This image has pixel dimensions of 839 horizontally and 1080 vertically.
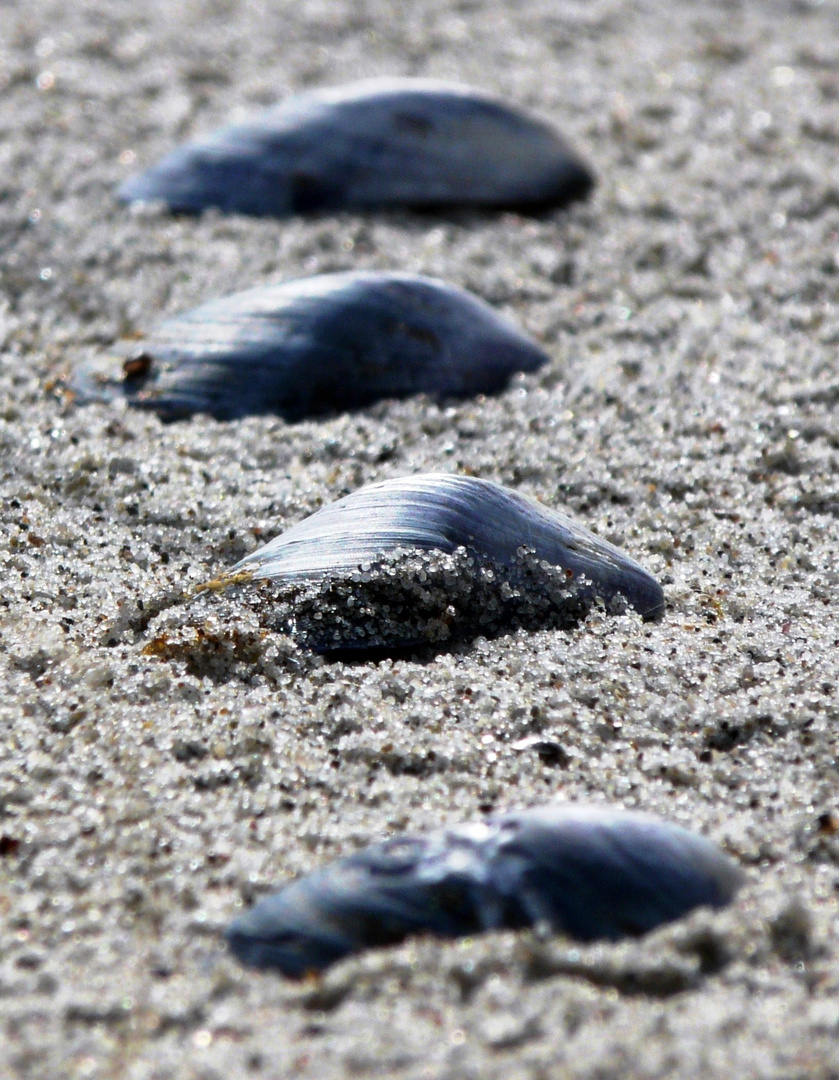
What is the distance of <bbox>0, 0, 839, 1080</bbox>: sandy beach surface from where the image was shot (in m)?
1.07

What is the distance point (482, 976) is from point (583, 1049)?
0.11 m

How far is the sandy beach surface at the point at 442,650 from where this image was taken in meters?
1.07

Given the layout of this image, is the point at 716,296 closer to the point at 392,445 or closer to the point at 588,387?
the point at 588,387

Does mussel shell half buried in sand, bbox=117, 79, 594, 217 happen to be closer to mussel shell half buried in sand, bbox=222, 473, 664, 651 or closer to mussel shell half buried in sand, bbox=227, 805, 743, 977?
mussel shell half buried in sand, bbox=222, 473, 664, 651

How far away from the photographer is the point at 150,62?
12.2 ft

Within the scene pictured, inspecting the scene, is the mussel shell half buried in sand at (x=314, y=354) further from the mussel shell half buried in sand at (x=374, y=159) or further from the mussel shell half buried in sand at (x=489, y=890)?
the mussel shell half buried in sand at (x=489, y=890)

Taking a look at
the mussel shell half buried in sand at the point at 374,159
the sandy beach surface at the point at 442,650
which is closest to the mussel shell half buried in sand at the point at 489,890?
the sandy beach surface at the point at 442,650

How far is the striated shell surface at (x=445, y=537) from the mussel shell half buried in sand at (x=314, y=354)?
544 mm

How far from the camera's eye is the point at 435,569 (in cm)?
163

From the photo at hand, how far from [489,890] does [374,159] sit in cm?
225

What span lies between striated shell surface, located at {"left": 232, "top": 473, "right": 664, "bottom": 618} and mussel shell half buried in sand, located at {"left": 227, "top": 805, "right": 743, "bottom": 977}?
54cm

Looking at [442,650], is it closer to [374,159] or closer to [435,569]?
[435,569]

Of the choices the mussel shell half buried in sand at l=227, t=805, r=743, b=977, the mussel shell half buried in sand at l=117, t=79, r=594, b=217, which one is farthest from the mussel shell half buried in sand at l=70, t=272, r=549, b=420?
the mussel shell half buried in sand at l=227, t=805, r=743, b=977

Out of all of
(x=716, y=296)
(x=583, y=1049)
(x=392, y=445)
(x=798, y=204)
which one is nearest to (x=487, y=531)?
(x=392, y=445)
